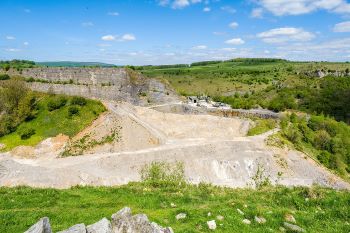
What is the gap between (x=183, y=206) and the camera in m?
17.1

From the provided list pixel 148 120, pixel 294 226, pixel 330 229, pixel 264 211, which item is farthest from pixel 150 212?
pixel 148 120

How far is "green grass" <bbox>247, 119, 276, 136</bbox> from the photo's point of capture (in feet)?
163

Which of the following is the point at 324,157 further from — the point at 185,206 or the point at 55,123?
the point at 185,206

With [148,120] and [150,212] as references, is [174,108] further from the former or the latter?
[150,212]

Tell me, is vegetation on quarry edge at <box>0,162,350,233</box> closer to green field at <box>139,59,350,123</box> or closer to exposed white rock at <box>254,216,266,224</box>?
exposed white rock at <box>254,216,266,224</box>

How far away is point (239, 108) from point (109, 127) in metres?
28.7

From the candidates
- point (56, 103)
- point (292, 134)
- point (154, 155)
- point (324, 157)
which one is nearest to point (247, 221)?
point (154, 155)

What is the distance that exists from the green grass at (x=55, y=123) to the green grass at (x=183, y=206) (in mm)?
24757

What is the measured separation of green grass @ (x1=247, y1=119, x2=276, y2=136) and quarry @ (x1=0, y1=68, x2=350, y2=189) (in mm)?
956

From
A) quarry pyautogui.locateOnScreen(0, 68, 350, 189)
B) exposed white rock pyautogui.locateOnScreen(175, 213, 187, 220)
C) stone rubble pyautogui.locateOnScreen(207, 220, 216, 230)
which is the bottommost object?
quarry pyautogui.locateOnScreen(0, 68, 350, 189)

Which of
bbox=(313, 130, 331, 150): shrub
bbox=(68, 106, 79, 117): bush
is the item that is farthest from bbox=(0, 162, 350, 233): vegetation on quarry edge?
bbox=(313, 130, 331, 150): shrub

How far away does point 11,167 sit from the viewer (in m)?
34.3

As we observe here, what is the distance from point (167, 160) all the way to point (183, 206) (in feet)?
70.5

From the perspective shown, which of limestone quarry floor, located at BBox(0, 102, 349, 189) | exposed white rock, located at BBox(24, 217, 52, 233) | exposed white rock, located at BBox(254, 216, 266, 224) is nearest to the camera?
exposed white rock, located at BBox(24, 217, 52, 233)
